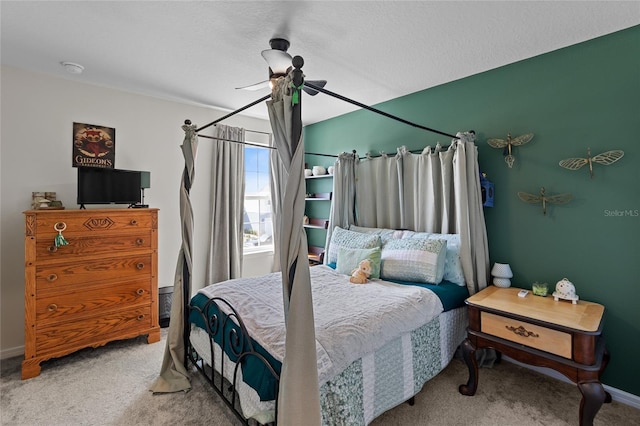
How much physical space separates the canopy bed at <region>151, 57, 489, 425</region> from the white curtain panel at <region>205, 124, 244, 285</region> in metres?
1.42

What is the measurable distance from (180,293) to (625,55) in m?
Result: 3.75

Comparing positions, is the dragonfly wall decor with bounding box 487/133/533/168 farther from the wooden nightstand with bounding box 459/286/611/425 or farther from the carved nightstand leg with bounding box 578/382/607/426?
the carved nightstand leg with bounding box 578/382/607/426

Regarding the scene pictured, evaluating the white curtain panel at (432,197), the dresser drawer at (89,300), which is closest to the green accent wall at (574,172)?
the white curtain panel at (432,197)

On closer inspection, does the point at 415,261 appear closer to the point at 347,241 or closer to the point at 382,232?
the point at 382,232

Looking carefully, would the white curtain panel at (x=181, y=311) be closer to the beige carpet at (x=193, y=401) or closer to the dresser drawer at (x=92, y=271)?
the beige carpet at (x=193, y=401)

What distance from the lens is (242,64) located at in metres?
2.64

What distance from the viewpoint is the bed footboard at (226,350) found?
1.62 m

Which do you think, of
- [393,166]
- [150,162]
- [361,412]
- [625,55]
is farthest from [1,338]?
[625,55]

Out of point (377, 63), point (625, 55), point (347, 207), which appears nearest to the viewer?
point (625, 55)

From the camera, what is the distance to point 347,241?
3145 mm

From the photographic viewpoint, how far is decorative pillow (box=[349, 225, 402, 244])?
3078mm

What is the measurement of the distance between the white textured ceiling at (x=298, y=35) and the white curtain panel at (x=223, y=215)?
1.05m

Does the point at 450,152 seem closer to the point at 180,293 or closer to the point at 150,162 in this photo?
the point at 180,293

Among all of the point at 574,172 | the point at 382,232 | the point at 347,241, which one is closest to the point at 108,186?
the point at 347,241
